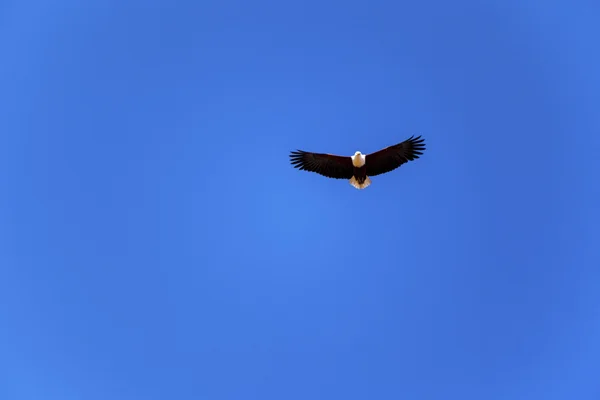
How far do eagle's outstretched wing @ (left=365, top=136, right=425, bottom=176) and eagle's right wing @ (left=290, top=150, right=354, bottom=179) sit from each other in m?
0.77

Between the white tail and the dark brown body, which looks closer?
the dark brown body

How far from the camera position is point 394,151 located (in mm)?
20766

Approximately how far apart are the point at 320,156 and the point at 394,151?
8.81 ft

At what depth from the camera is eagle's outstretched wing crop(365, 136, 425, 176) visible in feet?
67.3

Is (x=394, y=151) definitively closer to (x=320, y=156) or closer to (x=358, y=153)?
(x=358, y=153)

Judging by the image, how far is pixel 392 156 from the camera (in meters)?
21.0

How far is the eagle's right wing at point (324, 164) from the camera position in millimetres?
21286

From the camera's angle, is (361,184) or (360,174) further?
(361,184)

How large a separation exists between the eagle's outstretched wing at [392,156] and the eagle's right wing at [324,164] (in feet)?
2.52

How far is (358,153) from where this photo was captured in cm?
2059

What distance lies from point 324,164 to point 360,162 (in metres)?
1.50

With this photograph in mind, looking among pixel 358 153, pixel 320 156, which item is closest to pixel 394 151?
pixel 358 153

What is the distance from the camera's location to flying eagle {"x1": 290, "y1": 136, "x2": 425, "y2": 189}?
813 inches

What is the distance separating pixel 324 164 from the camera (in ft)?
71.1
